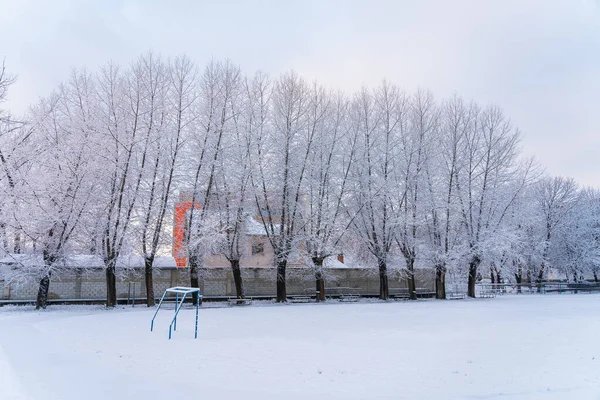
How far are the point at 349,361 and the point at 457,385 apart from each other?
2.67 m

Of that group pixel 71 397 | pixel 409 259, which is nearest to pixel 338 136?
pixel 409 259

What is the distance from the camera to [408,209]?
113 feet

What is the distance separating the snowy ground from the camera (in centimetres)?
791

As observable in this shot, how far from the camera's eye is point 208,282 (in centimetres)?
3238

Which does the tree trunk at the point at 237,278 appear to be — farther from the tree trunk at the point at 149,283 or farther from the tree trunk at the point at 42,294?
the tree trunk at the point at 42,294

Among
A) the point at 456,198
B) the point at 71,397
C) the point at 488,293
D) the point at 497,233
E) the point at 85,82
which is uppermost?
the point at 85,82

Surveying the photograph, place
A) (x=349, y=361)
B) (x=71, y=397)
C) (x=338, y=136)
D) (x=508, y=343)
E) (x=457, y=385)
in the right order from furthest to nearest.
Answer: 1. (x=338, y=136)
2. (x=508, y=343)
3. (x=349, y=361)
4. (x=457, y=385)
5. (x=71, y=397)

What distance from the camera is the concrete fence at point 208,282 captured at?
92.8 ft

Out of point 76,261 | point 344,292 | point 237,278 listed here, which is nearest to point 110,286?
point 76,261

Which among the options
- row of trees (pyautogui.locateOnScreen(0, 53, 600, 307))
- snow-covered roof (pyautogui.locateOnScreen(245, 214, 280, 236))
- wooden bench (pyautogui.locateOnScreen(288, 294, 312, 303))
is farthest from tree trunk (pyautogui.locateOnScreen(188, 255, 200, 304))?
wooden bench (pyautogui.locateOnScreen(288, 294, 312, 303))

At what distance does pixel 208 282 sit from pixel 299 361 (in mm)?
22957

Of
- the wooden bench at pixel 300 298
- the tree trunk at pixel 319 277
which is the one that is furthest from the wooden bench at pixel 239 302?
the tree trunk at pixel 319 277

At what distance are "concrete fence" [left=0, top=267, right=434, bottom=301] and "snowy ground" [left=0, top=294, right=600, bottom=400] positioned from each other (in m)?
10.9

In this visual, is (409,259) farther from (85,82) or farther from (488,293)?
(85,82)
